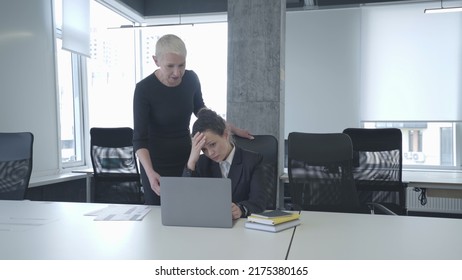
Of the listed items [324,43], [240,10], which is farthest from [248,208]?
[324,43]

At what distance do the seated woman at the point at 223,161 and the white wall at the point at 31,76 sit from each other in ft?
8.52

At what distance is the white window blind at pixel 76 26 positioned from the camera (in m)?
4.27

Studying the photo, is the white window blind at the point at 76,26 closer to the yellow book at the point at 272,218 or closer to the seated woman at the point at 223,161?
the seated woman at the point at 223,161

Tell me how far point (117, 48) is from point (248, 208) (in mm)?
4728

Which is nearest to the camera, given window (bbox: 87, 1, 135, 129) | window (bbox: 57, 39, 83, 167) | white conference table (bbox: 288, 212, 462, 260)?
white conference table (bbox: 288, 212, 462, 260)

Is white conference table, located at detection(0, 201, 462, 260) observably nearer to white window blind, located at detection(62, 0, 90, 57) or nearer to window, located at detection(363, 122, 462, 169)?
white window blind, located at detection(62, 0, 90, 57)

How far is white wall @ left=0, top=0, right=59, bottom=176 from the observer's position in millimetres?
3488

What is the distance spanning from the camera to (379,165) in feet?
9.96

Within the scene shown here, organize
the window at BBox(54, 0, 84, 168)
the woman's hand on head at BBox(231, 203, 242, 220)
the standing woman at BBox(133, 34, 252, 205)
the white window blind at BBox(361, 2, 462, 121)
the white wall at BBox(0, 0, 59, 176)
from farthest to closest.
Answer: the white window blind at BBox(361, 2, 462, 121)
the window at BBox(54, 0, 84, 168)
the white wall at BBox(0, 0, 59, 176)
the standing woman at BBox(133, 34, 252, 205)
the woman's hand on head at BBox(231, 203, 242, 220)

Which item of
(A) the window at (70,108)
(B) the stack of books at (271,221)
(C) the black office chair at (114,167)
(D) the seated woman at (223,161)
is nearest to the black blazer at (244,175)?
(D) the seated woman at (223,161)

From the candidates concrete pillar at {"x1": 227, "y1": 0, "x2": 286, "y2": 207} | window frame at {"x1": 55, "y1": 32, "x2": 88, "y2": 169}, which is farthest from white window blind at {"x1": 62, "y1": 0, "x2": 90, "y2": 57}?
concrete pillar at {"x1": 227, "y1": 0, "x2": 286, "y2": 207}

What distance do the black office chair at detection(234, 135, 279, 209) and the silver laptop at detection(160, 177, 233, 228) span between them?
2.45 feet

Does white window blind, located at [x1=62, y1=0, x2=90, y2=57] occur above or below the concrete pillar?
above

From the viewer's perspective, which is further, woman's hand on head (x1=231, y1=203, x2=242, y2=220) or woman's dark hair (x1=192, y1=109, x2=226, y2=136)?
woman's dark hair (x1=192, y1=109, x2=226, y2=136)
